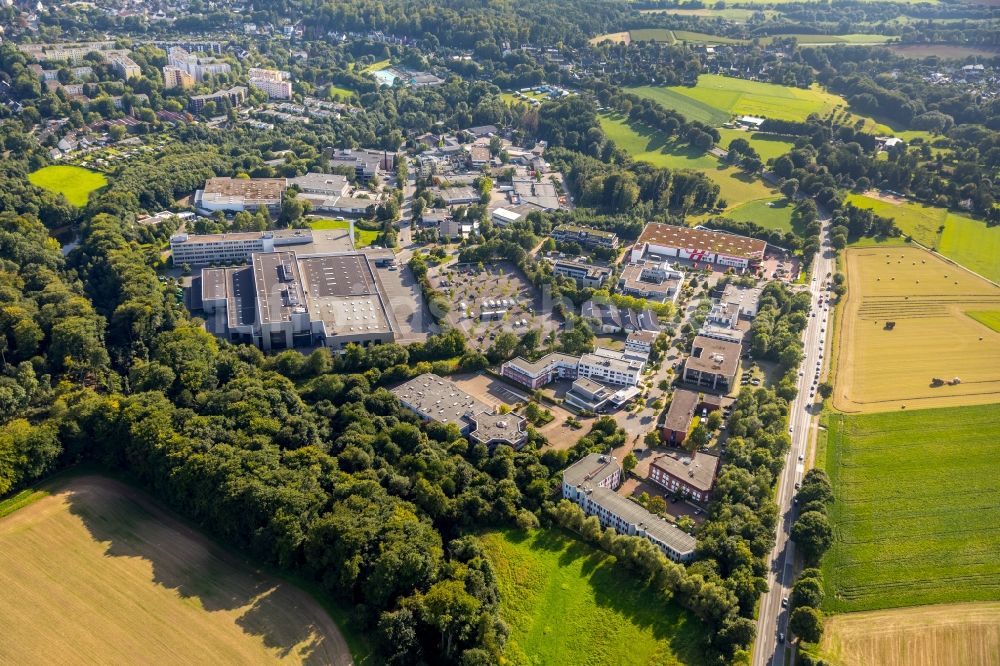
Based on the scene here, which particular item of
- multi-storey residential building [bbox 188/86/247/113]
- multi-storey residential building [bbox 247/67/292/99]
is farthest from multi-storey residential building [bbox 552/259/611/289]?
multi-storey residential building [bbox 247/67/292/99]

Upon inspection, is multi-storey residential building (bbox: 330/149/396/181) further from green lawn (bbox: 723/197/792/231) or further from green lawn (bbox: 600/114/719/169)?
green lawn (bbox: 723/197/792/231)

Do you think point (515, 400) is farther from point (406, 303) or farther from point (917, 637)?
point (917, 637)

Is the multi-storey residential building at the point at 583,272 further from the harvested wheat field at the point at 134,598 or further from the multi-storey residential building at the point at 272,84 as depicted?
the multi-storey residential building at the point at 272,84

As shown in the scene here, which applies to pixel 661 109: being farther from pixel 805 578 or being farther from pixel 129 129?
pixel 805 578

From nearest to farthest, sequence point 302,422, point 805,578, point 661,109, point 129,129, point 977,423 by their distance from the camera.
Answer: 1. point 805,578
2. point 302,422
3. point 977,423
4. point 129,129
5. point 661,109

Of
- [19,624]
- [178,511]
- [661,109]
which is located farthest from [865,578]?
[661,109]
